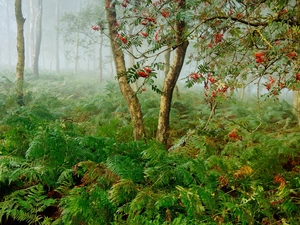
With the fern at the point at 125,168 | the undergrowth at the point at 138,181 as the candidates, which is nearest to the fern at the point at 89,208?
the undergrowth at the point at 138,181

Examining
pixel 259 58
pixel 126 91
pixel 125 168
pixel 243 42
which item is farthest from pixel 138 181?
pixel 126 91

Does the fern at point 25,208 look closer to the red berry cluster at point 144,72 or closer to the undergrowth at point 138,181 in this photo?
the undergrowth at point 138,181

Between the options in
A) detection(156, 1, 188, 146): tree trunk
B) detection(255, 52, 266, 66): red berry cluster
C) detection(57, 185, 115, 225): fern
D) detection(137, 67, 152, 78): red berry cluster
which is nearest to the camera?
detection(57, 185, 115, 225): fern

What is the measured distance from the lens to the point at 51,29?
40781mm

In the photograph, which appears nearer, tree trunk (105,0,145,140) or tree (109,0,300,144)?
tree (109,0,300,144)

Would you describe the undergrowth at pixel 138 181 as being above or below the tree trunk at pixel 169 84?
below

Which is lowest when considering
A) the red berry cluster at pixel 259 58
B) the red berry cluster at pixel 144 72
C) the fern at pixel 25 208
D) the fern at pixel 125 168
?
the fern at pixel 25 208

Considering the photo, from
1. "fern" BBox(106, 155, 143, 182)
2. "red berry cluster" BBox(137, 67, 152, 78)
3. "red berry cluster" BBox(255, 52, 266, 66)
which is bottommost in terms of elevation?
"fern" BBox(106, 155, 143, 182)

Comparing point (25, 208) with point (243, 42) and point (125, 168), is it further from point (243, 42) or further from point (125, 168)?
point (243, 42)

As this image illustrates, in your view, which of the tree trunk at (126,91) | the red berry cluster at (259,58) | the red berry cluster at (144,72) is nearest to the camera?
the red berry cluster at (144,72)

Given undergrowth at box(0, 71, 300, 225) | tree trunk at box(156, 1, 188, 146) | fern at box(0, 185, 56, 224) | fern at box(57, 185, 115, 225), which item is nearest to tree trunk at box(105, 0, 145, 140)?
tree trunk at box(156, 1, 188, 146)

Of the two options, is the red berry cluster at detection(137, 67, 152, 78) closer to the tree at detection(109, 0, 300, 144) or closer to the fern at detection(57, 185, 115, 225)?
the tree at detection(109, 0, 300, 144)

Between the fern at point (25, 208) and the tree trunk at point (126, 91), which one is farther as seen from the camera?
the tree trunk at point (126, 91)

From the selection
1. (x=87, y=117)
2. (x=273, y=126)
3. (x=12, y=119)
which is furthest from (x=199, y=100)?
(x=12, y=119)
